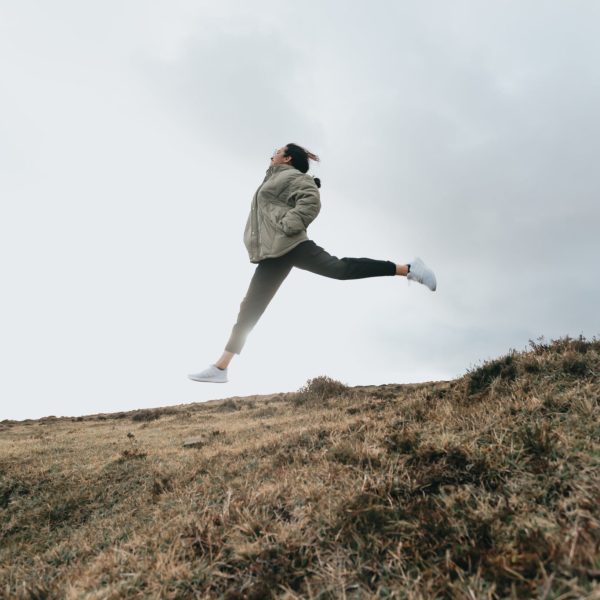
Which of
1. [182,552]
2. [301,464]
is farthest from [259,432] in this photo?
[182,552]

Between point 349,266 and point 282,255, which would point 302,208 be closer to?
point 282,255

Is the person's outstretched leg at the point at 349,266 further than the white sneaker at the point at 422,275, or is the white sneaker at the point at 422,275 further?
the white sneaker at the point at 422,275

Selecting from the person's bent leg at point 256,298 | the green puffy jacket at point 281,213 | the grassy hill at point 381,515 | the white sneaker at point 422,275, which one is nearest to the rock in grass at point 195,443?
the person's bent leg at point 256,298

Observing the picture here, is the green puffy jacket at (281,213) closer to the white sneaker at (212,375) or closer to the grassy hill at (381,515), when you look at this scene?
the white sneaker at (212,375)

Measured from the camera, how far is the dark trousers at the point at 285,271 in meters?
5.81

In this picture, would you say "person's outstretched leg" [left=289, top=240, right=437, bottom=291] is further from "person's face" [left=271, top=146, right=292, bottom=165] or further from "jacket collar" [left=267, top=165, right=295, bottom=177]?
"person's face" [left=271, top=146, right=292, bottom=165]

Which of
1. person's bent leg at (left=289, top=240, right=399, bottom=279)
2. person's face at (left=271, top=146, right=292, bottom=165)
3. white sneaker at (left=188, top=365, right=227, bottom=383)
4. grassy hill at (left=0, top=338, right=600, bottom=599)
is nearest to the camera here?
grassy hill at (left=0, top=338, right=600, bottom=599)

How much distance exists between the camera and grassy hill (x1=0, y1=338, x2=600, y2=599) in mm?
2092

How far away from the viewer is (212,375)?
628 centimetres

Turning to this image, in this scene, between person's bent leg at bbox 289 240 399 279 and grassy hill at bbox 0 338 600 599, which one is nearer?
grassy hill at bbox 0 338 600 599

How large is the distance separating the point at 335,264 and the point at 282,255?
742mm

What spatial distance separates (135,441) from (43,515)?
384 centimetres

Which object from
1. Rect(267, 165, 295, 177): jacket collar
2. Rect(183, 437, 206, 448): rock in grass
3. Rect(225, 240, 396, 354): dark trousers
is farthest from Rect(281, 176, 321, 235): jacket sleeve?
Rect(183, 437, 206, 448): rock in grass

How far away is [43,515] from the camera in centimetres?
497
